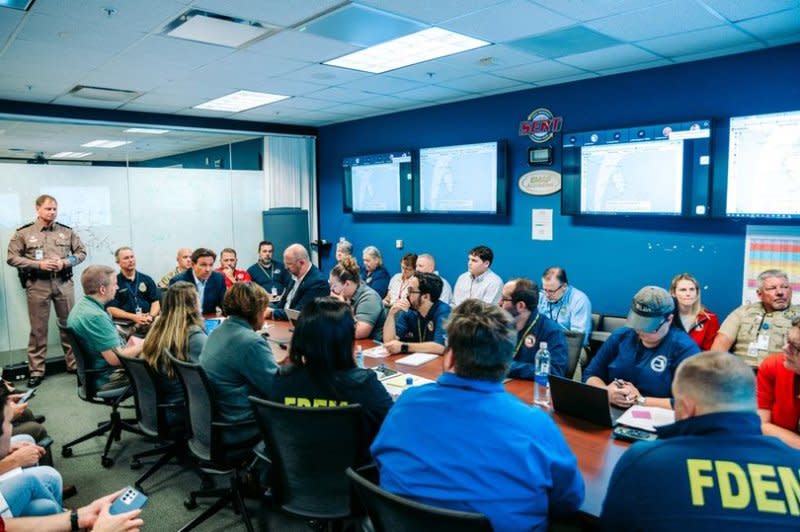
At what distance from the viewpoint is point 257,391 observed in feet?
9.04

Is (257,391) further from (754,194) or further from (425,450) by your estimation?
(754,194)

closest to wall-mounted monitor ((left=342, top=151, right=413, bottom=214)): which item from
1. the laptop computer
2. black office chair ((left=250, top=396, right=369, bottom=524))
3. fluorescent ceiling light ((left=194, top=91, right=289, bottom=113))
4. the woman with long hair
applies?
fluorescent ceiling light ((left=194, top=91, right=289, bottom=113))

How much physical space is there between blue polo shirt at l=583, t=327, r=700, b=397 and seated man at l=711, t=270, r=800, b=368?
55.5 inches

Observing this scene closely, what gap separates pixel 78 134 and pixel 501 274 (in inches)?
235

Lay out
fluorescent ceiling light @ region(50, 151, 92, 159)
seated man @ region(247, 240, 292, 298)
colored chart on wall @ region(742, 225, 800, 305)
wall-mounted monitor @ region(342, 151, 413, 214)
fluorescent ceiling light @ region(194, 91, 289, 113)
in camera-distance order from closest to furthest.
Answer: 1. colored chart on wall @ region(742, 225, 800, 305)
2. fluorescent ceiling light @ region(194, 91, 289, 113)
3. seated man @ region(247, 240, 292, 298)
4. wall-mounted monitor @ region(342, 151, 413, 214)
5. fluorescent ceiling light @ region(50, 151, 92, 159)

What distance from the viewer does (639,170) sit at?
462 centimetres

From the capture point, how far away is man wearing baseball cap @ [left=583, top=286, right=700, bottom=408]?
2.55 m

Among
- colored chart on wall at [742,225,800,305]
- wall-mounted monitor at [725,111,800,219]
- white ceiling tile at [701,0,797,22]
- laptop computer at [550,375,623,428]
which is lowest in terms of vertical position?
laptop computer at [550,375,623,428]

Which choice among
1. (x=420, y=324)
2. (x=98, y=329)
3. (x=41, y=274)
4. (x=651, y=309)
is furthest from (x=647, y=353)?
(x=41, y=274)

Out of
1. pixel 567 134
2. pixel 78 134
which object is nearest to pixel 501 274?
pixel 567 134

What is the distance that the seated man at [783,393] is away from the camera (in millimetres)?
2125

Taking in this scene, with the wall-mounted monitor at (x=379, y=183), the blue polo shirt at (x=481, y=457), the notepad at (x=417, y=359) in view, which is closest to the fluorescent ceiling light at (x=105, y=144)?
the wall-mounted monitor at (x=379, y=183)

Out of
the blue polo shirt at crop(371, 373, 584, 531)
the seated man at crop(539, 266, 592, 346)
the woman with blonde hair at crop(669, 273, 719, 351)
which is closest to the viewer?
the blue polo shirt at crop(371, 373, 584, 531)

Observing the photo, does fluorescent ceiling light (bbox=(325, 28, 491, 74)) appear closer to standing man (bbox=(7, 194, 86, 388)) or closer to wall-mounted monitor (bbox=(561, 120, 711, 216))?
wall-mounted monitor (bbox=(561, 120, 711, 216))
